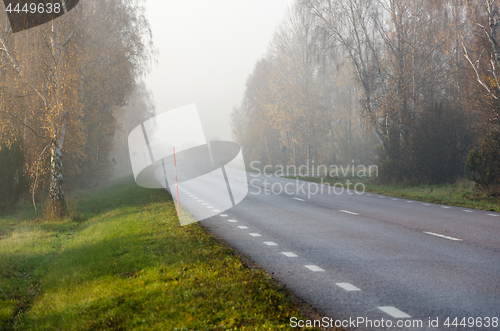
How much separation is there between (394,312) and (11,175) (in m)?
19.2

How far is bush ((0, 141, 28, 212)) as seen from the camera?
19.0 m

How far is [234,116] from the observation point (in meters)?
79.6

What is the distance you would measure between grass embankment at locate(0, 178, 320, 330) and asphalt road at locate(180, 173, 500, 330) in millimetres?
711

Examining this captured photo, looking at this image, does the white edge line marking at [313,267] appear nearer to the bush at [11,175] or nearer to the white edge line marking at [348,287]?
the white edge line marking at [348,287]

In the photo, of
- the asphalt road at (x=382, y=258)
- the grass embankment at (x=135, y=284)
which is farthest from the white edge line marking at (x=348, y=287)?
the grass embankment at (x=135, y=284)

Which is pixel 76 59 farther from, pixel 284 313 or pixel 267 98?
pixel 267 98

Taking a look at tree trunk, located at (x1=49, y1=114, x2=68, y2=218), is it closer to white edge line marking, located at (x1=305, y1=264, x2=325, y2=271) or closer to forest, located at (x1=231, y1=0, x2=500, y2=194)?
white edge line marking, located at (x1=305, y1=264, x2=325, y2=271)

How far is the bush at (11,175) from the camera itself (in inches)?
746

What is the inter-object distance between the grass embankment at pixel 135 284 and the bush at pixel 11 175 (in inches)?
306

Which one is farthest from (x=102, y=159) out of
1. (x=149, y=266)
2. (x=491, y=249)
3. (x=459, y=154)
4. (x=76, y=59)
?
(x=491, y=249)

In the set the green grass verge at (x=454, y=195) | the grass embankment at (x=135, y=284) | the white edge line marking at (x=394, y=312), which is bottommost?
the green grass verge at (x=454, y=195)

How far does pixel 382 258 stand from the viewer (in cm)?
747

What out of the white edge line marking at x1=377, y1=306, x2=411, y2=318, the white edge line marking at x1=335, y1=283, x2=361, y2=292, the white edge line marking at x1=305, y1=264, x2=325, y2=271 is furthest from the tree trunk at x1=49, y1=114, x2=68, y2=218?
the white edge line marking at x1=377, y1=306, x2=411, y2=318

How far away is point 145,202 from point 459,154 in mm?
16341
